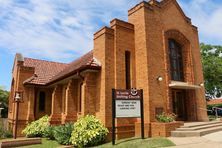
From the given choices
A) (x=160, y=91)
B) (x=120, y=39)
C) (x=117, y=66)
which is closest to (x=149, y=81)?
(x=160, y=91)

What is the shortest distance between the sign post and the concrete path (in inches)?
77.6

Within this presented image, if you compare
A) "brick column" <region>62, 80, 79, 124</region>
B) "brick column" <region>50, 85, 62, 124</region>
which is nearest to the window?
"brick column" <region>62, 80, 79, 124</region>

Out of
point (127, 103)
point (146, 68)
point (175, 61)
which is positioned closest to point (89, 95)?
point (127, 103)

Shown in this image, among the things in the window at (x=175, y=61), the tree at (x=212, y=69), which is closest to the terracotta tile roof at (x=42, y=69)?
the window at (x=175, y=61)

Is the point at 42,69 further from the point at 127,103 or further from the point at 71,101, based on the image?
the point at 127,103

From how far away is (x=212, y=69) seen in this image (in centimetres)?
3055

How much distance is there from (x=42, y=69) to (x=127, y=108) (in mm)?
14826

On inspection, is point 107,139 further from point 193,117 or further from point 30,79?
point 30,79

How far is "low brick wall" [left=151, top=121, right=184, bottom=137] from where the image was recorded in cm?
1124

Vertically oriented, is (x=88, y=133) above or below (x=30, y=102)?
below

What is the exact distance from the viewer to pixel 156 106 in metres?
13.1

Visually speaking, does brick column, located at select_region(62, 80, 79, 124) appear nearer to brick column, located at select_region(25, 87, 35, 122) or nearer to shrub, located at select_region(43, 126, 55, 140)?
shrub, located at select_region(43, 126, 55, 140)

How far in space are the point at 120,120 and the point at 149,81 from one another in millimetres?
2795

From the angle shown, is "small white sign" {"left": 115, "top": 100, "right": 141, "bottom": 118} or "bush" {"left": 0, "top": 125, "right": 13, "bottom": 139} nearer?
"small white sign" {"left": 115, "top": 100, "right": 141, "bottom": 118}
